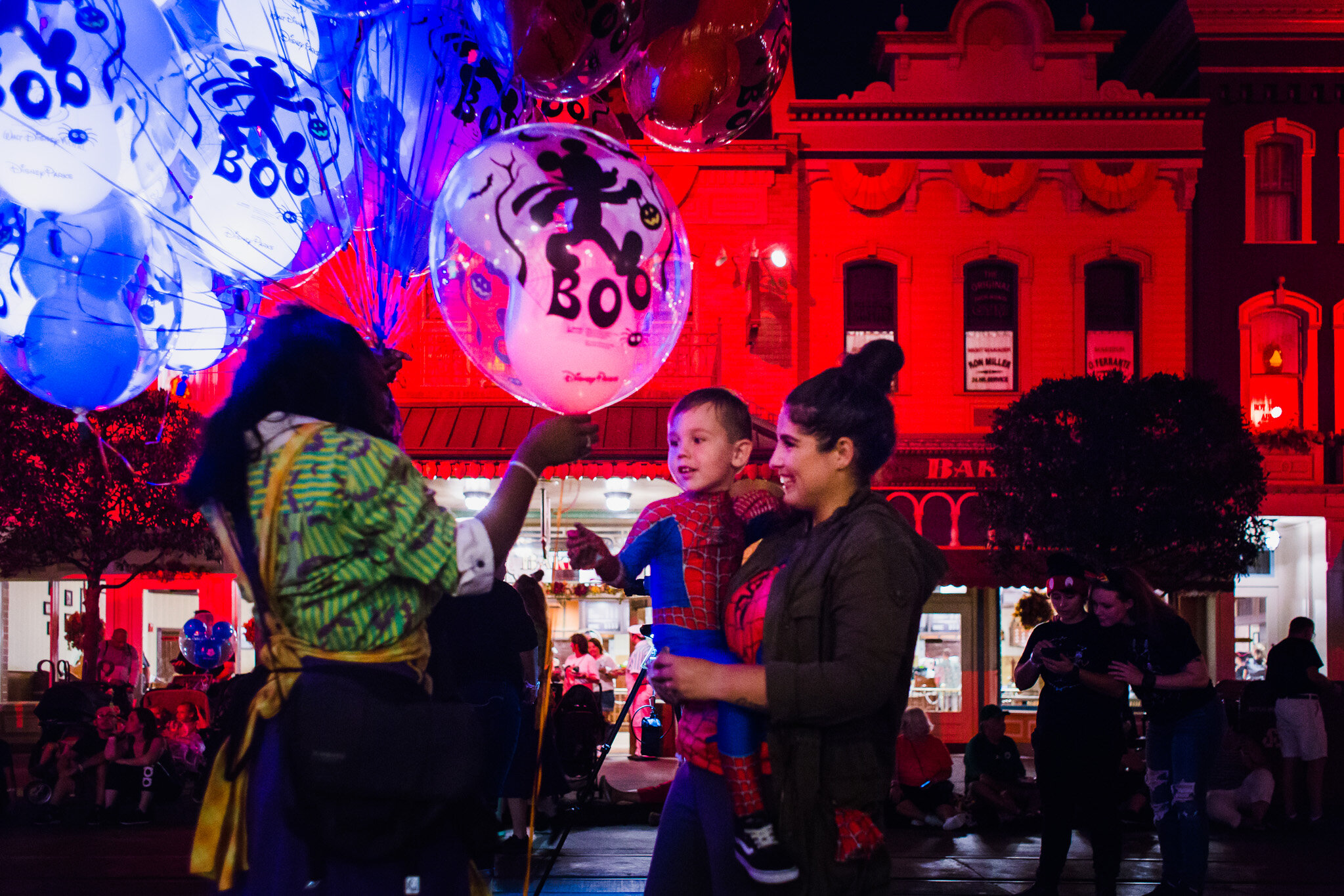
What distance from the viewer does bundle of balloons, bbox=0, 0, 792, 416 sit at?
4227 millimetres

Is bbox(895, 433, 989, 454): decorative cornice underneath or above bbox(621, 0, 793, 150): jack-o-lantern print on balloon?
underneath

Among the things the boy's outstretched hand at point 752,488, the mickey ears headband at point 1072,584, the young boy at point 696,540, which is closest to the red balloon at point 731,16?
the young boy at point 696,540

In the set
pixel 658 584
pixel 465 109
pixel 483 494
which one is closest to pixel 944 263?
pixel 483 494

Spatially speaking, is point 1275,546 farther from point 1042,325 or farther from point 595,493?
point 595,493

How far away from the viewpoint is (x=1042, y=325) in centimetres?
1709

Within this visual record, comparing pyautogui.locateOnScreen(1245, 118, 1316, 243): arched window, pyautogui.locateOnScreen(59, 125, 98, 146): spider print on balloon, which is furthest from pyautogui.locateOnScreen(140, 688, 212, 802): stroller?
pyautogui.locateOnScreen(1245, 118, 1316, 243): arched window

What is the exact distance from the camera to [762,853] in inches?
93.4

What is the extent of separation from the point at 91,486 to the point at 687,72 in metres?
Answer: 9.40

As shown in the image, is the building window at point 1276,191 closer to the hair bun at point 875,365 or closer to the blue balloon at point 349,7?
the blue balloon at point 349,7

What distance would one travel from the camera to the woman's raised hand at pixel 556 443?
2.54 meters

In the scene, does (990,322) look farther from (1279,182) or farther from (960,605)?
(1279,182)

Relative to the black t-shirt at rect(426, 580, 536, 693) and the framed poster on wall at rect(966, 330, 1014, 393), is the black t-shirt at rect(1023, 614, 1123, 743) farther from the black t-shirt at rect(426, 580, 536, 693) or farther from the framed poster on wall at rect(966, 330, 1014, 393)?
the framed poster on wall at rect(966, 330, 1014, 393)

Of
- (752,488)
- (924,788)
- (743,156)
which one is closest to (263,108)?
(752,488)

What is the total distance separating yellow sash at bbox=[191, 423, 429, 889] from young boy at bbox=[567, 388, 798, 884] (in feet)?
3.36
